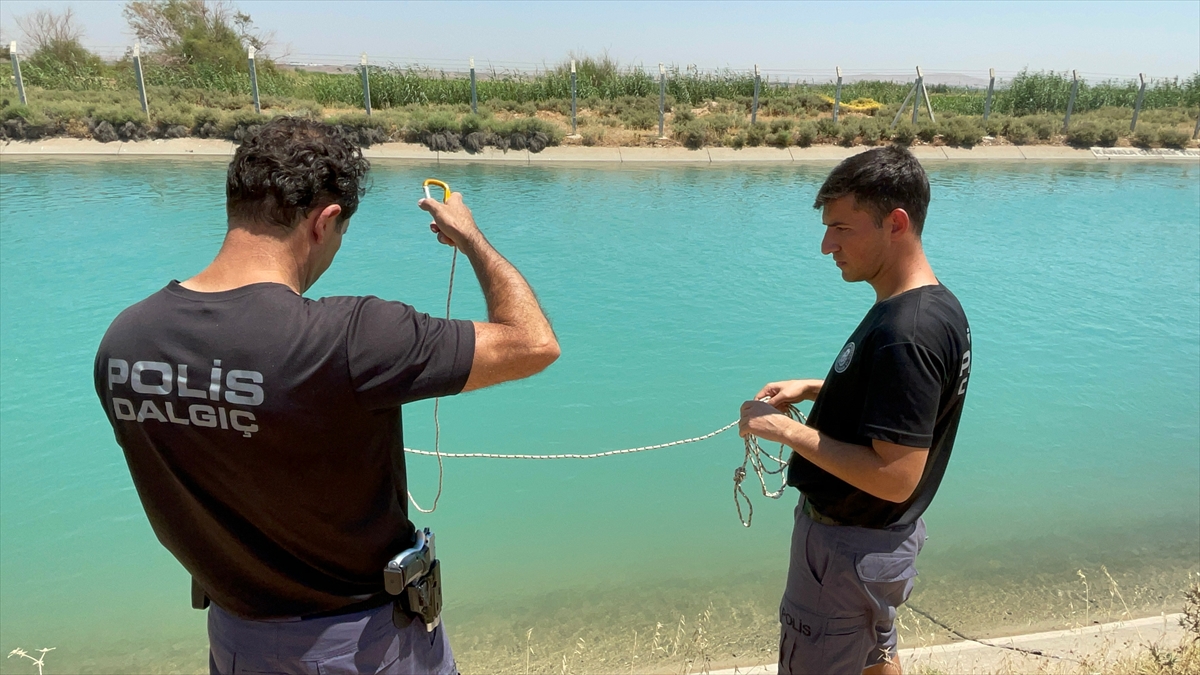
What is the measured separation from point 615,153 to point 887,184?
1712 cm

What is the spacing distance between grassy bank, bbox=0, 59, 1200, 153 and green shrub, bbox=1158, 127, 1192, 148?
0.10 ft

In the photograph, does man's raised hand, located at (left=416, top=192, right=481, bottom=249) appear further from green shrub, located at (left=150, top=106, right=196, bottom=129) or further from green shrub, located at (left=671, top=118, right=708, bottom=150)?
green shrub, located at (left=150, top=106, right=196, bottom=129)

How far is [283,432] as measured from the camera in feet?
4.65

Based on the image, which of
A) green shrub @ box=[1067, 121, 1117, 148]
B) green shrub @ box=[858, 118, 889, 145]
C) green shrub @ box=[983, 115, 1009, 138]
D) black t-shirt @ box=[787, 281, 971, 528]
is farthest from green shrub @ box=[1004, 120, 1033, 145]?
black t-shirt @ box=[787, 281, 971, 528]

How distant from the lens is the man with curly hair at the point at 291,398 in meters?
1.37

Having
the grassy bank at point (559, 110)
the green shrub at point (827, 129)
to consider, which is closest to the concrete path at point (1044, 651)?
the grassy bank at point (559, 110)

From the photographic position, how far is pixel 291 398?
1.38 meters

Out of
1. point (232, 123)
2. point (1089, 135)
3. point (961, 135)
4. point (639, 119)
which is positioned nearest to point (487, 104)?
point (639, 119)

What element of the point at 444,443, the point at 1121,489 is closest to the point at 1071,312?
the point at 1121,489

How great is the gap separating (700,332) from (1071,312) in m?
4.50

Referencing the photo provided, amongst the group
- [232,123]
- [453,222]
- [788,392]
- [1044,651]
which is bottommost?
[1044,651]

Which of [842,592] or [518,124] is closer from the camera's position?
[842,592]

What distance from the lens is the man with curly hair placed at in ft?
4.50

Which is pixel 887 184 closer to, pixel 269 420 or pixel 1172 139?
pixel 269 420
